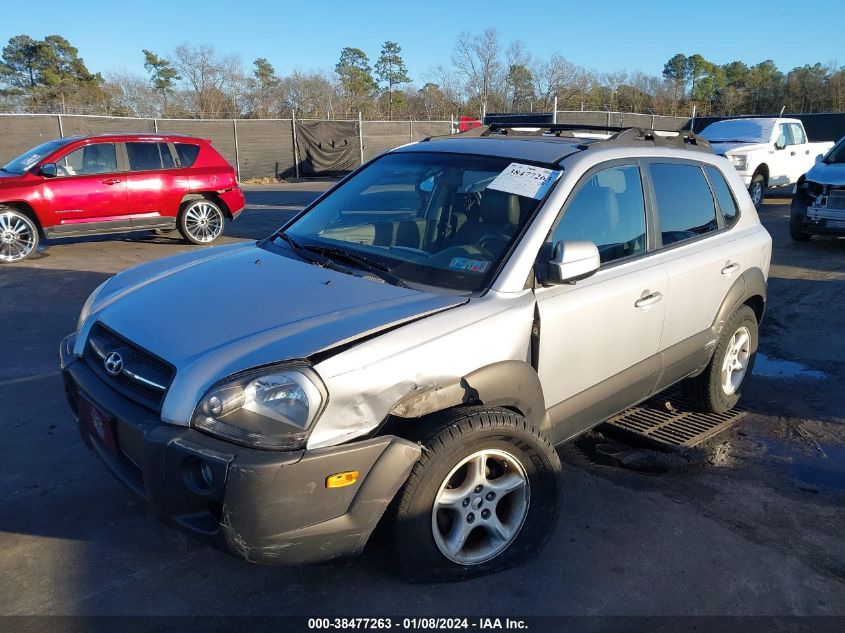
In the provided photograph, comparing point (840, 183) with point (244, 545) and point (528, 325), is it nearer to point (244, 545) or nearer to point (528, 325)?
point (528, 325)

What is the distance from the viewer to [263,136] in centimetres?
2311

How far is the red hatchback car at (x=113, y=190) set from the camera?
9477 mm

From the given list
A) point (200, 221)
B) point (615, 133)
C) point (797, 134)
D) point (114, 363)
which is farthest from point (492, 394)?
point (797, 134)

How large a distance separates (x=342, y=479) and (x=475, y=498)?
0.72 m

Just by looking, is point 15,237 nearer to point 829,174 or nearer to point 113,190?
point 113,190

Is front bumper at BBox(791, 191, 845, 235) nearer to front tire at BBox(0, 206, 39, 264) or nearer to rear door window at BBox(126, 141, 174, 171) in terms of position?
rear door window at BBox(126, 141, 174, 171)

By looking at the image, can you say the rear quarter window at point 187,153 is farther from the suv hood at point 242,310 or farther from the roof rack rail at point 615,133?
the suv hood at point 242,310

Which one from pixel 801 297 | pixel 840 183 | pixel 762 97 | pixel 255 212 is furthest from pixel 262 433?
pixel 762 97

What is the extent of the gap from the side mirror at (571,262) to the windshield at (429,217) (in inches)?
9.4

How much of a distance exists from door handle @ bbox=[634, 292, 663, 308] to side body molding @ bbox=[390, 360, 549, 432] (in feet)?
2.75

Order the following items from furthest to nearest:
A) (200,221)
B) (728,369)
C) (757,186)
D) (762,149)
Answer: (757,186), (762,149), (200,221), (728,369)

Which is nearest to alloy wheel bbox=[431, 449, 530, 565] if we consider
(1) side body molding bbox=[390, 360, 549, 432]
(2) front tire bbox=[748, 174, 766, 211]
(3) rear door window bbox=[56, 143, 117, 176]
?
(1) side body molding bbox=[390, 360, 549, 432]

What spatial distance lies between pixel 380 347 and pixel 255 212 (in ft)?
44.6

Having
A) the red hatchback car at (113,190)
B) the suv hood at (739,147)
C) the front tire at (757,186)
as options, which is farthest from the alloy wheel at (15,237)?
the front tire at (757,186)
